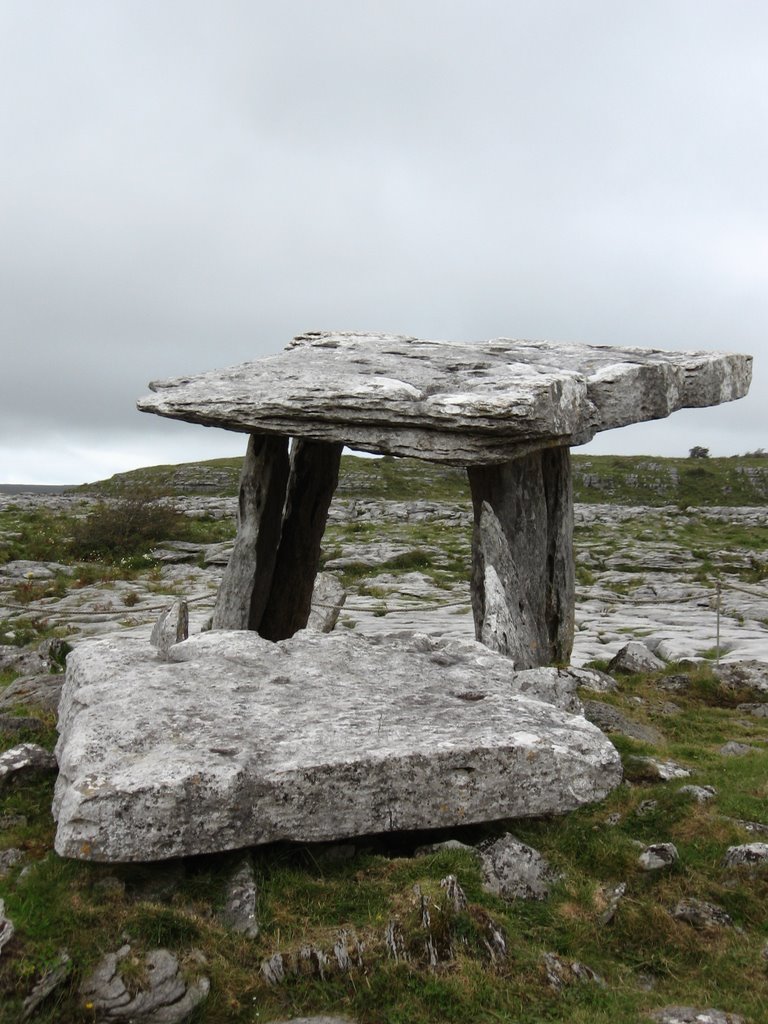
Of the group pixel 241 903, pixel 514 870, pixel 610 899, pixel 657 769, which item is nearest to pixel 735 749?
pixel 657 769

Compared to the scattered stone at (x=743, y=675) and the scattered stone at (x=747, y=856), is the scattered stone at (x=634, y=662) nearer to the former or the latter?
the scattered stone at (x=743, y=675)

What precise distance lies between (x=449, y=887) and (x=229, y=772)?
1421 millimetres

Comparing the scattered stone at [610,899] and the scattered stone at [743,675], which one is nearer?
the scattered stone at [610,899]

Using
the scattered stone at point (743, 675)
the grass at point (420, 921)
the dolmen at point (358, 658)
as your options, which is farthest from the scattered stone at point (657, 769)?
the scattered stone at point (743, 675)

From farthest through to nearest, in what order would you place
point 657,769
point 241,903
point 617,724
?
point 617,724 < point 657,769 < point 241,903

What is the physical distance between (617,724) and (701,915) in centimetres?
376

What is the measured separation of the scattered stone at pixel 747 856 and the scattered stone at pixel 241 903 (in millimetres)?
2973

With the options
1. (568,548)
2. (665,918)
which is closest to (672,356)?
(568,548)

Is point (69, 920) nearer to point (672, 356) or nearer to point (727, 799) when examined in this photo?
point (727, 799)

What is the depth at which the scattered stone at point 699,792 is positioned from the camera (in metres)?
6.58

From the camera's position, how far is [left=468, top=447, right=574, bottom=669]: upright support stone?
10.6m

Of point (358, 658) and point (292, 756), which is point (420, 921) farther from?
point (358, 658)

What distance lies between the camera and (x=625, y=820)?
6.28 metres

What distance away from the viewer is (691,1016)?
14.3 ft
